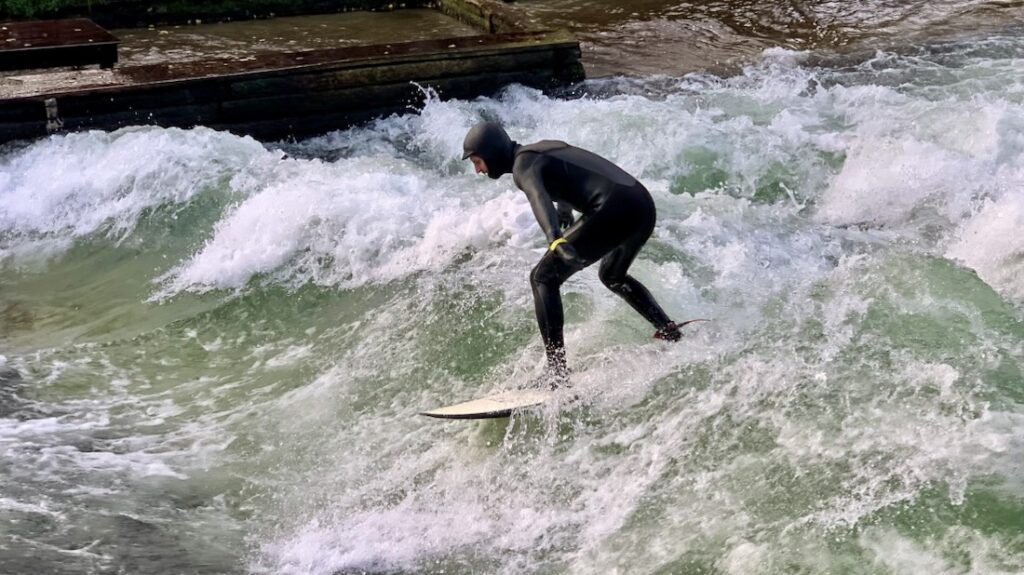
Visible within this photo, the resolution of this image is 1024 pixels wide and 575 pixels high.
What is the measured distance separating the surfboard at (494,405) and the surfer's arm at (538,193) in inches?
35.6

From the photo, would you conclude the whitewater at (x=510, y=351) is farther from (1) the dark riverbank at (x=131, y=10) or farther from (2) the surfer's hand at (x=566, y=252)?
(1) the dark riverbank at (x=131, y=10)

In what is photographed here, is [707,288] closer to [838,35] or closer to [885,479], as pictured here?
[885,479]

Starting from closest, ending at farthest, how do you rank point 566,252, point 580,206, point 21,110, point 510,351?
point 566,252
point 580,206
point 510,351
point 21,110

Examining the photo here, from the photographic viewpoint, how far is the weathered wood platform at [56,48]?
930 cm

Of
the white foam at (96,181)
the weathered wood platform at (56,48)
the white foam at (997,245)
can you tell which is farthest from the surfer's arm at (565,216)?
the weathered wood platform at (56,48)

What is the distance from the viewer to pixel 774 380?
5297 mm

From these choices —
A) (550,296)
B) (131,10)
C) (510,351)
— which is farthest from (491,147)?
(131,10)

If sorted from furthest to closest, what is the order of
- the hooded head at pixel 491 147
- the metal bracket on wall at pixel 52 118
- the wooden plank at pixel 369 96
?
1. the wooden plank at pixel 369 96
2. the metal bracket on wall at pixel 52 118
3. the hooded head at pixel 491 147

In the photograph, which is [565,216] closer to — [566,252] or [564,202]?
[564,202]

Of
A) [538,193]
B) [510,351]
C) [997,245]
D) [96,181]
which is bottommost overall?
[510,351]

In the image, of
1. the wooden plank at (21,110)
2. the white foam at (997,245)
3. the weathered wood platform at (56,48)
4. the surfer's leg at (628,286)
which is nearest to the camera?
the surfer's leg at (628,286)

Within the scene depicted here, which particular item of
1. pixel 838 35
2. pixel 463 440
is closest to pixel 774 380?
pixel 463 440

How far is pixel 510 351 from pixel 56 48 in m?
5.59

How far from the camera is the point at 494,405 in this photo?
208 inches
